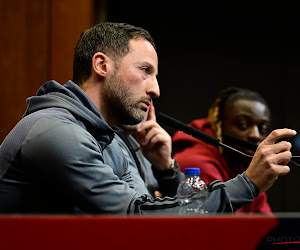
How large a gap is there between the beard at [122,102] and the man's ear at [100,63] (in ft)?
0.11

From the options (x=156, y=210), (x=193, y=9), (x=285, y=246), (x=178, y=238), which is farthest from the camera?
(x=193, y=9)

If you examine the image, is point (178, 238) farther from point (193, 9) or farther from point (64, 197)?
point (193, 9)

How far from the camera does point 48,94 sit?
4.01ft

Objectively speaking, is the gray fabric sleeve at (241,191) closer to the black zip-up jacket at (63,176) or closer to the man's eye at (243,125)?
the black zip-up jacket at (63,176)

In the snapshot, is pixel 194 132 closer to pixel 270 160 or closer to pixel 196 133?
pixel 196 133

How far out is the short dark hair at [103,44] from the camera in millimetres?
1400

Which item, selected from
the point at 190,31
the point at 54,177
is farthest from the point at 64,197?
the point at 190,31

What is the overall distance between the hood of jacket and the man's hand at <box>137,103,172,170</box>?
23.8 inches

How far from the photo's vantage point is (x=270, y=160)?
119 centimetres

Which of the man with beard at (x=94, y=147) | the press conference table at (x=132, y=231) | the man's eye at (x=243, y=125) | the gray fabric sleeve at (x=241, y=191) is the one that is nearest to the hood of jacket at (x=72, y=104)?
the man with beard at (x=94, y=147)

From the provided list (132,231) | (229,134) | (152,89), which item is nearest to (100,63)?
(152,89)

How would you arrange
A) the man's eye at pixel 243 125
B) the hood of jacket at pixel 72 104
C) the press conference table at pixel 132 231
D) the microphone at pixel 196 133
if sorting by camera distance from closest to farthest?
the press conference table at pixel 132 231 < the hood of jacket at pixel 72 104 < the microphone at pixel 196 133 < the man's eye at pixel 243 125

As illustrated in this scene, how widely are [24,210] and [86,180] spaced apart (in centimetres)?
17

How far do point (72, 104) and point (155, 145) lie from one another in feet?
2.46
